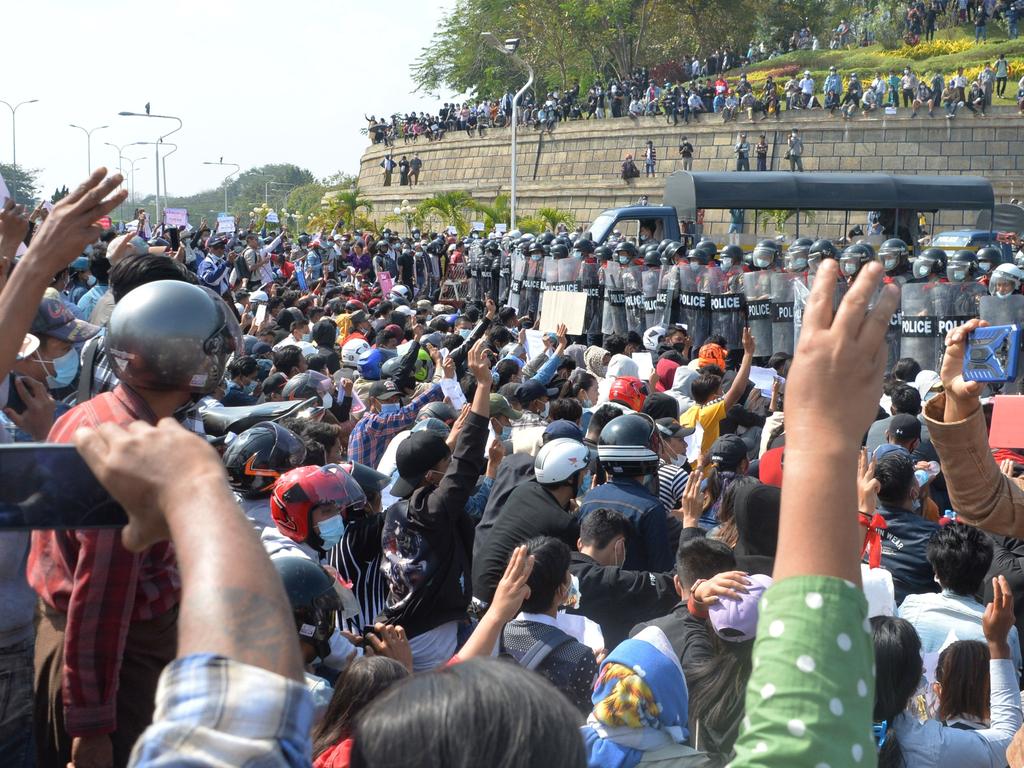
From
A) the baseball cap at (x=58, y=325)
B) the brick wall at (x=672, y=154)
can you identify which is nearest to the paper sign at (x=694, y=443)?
the baseball cap at (x=58, y=325)

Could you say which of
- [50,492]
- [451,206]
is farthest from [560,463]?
[451,206]

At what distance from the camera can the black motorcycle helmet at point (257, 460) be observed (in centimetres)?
389

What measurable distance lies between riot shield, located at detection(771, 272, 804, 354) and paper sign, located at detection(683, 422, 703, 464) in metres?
7.34

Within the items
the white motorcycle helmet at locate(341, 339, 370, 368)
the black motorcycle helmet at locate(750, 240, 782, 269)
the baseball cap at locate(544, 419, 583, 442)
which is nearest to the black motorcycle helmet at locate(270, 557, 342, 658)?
the baseball cap at locate(544, 419, 583, 442)

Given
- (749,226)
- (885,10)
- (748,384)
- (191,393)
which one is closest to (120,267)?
(191,393)

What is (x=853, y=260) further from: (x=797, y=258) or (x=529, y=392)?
(x=529, y=392)

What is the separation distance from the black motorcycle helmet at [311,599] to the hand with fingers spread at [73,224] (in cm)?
96

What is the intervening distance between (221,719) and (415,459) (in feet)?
11.1

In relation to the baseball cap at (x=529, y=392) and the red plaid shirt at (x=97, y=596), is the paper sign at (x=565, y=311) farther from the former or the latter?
the red plaid shirt at (x=97, y=596)

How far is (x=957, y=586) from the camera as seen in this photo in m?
4.11

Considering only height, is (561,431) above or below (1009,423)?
below

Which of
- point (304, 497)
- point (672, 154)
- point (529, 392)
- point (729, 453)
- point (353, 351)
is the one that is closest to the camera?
point (304, 497)

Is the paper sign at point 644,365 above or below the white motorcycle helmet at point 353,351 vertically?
below

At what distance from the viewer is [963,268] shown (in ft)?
39.4
